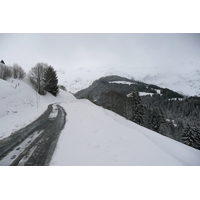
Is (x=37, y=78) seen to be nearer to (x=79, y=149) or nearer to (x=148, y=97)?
(x=79, y=149)

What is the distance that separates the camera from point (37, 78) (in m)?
33.7

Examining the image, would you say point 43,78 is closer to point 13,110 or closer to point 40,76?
point 40,76

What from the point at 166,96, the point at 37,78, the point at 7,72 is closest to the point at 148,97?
the point at 166,96

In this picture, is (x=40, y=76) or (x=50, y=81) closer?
(x=40, y=76)

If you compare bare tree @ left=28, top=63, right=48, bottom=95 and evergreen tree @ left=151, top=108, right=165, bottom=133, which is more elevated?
bare tree @ left=28, top=63, right=48, bottom=95

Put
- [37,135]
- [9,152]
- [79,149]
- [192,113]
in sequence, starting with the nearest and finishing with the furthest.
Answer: [9,152]
[79,149]
[37,135]
[192,113]

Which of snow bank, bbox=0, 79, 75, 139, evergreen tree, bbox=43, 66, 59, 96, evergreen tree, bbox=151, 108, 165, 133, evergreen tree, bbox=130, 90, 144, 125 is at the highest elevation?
evergreen tree, bbox=43, 66, 59, 96

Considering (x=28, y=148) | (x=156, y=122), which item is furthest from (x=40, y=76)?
(x=156, y=122)

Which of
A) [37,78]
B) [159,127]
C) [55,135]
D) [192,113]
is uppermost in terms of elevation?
[37,78]

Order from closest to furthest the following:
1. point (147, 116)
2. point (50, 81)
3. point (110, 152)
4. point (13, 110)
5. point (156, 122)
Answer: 1. point (110, 152)
2. point (13, 110)
3. point (156, 122)
4. point (50, 81)
5. point (147, 116)

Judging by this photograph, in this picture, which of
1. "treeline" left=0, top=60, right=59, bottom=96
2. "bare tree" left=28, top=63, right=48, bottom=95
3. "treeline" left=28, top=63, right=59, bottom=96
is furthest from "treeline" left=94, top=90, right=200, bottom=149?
"bare tree" left=28, top=63, right=48, bottom=95

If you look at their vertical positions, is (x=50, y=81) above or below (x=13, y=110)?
above

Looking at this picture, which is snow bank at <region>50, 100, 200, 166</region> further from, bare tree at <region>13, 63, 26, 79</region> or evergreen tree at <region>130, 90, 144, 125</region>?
bare tree at <region>13, 63, 26, 79</region>

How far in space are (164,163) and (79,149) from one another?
3.81 m
